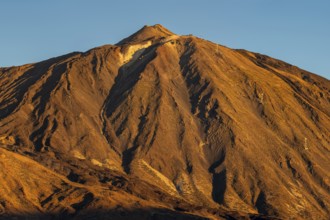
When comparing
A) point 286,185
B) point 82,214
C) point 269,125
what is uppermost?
point 269,125

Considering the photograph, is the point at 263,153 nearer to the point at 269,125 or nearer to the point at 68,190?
the point at 269,125

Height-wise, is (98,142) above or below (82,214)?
above

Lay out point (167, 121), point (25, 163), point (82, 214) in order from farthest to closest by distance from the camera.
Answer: point (167, 121), point (25, 163), point (82, 214)

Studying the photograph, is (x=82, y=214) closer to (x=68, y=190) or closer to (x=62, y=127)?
(x=68, y=190)

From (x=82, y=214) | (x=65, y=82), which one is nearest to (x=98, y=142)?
(x=65, y=82)

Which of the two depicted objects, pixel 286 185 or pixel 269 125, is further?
pixel 269 125

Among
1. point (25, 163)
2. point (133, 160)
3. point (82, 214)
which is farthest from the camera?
point (133, 160)
